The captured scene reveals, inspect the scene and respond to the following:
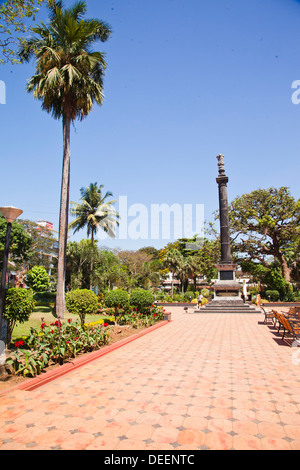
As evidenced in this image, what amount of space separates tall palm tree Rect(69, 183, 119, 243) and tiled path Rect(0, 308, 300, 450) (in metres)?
25.2

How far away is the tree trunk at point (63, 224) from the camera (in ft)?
53.5

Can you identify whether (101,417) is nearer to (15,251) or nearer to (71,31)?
(71,31)

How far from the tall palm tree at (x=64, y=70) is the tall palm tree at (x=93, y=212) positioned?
1493 cm

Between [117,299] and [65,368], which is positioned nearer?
[65,368]

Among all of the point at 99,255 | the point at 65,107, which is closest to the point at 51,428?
the point at 65,107

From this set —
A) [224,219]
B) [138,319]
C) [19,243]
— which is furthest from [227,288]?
[19,243]

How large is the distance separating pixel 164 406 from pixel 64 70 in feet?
57.3

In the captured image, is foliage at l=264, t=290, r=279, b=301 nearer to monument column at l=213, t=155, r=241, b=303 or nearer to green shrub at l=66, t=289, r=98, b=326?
monument column at l=213, t=155, r=241, b=303

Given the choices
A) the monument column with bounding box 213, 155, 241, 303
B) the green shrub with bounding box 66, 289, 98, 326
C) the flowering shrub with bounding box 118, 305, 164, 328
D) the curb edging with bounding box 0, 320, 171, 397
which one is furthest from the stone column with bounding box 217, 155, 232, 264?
the curb edging with bounding box 0, 320, 171, 397

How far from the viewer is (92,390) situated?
18.7 ft

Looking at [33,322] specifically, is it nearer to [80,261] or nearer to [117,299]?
[117,299]

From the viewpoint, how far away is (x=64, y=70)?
647 inches

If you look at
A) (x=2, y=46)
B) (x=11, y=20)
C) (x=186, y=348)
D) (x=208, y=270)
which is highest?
(x=11, y=20)
